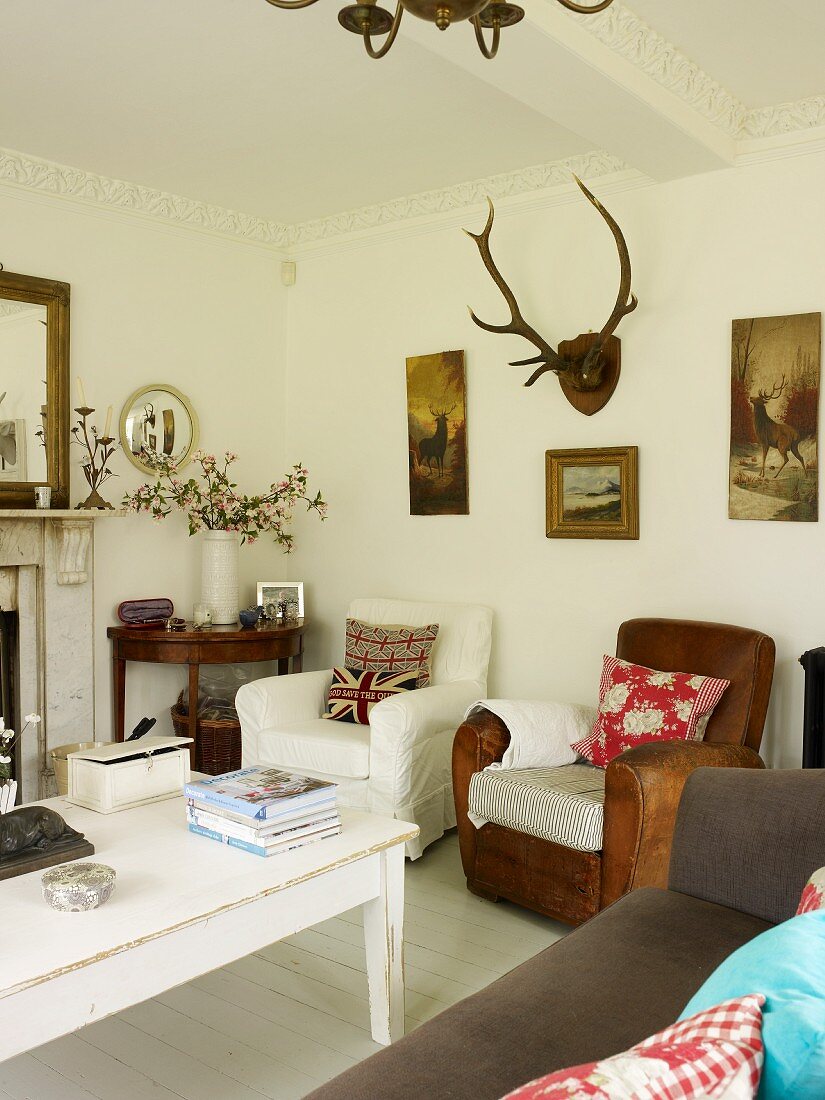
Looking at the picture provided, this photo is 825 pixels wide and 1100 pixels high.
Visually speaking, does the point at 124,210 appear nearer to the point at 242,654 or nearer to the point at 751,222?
the point at 242,654

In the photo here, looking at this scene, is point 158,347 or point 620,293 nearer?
point 620,293

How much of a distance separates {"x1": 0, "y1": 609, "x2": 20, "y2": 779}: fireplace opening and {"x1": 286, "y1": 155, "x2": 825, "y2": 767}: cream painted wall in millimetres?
1519

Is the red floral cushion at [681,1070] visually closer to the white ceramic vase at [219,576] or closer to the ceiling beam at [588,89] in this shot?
the ceiling beam at [588,89]

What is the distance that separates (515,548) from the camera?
4.35 m

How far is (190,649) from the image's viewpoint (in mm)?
4355

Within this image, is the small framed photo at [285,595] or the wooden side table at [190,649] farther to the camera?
the small framed photo at [285,595]

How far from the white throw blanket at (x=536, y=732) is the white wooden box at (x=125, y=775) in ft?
3.60

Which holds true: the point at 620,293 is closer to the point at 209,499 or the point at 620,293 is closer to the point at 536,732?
the point at 536,732

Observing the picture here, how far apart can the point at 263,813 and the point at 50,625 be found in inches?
89.3

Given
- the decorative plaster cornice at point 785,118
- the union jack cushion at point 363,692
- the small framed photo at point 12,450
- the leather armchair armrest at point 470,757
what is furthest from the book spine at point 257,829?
the decorative plaster cornice at point 785,118

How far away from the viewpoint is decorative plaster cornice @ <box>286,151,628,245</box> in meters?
4.00

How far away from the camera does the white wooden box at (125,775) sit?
102 inches

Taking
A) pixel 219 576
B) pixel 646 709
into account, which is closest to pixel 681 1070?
pixel 646 709

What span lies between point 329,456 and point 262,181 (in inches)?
53.5
